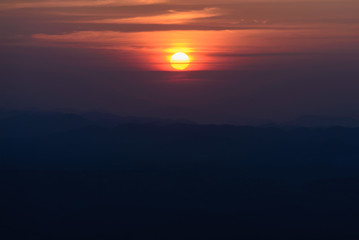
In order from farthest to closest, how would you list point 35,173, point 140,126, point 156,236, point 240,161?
point 140,126 → point 240,161 → point 35,173 → point 156,236

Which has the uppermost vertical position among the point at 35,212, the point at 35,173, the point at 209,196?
the point at 35,173

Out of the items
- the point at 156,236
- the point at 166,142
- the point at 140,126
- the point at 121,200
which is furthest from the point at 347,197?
the point at 140,126

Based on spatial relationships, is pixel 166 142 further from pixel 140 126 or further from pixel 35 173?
pixel 35 173

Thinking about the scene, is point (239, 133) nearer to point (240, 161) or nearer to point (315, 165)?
point (240, 161)

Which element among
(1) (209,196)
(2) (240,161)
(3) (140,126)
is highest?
(3) (140,126)

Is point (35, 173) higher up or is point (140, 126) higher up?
point (140, 126)

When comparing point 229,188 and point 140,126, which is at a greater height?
point 140,126

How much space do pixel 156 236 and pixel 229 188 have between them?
34247 mm

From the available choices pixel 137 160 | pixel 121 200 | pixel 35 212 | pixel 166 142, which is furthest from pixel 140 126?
pixel 35 212

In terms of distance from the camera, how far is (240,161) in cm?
16188

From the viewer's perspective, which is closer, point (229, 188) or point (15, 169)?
point (229, 188)

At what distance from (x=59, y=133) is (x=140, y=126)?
32421 millimetres

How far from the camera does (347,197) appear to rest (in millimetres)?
126688

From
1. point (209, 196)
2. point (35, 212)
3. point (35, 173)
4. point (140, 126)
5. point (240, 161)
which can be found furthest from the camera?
point (140, 126)
